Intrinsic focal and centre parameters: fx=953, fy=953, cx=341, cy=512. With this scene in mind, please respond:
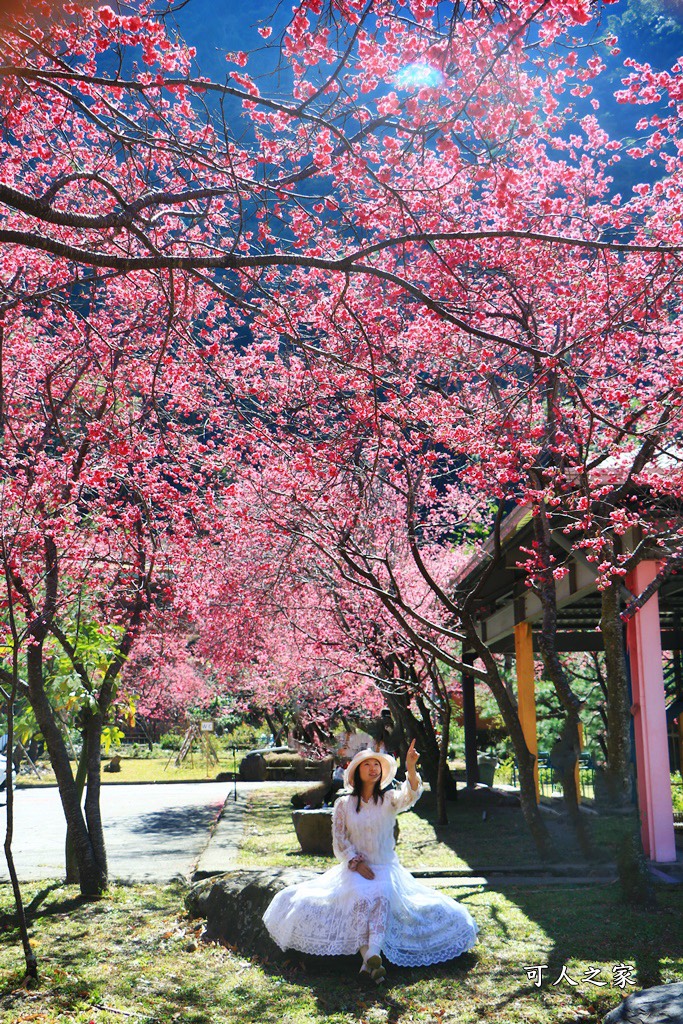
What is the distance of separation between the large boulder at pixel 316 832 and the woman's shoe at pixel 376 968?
6.35 meters

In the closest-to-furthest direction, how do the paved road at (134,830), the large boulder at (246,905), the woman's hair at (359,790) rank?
1. the woman's hair at (359,790)
2. the large boulder at (246,905)
3. the paved road at (134,830)

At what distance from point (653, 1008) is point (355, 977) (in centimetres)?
303

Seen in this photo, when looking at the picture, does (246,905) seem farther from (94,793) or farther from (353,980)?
(94,793)

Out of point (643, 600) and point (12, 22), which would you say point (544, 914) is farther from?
point (12, 22)

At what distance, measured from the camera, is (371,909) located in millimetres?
6211

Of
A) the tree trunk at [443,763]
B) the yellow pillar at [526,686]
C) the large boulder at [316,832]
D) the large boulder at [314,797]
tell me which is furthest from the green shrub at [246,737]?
the large boulder at [316,832]

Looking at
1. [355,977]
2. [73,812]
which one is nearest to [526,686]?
[73,812]

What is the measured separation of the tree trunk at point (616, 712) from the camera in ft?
25.3

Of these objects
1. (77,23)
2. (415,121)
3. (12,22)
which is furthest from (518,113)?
(12,22)

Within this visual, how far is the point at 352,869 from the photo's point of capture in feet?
21.2

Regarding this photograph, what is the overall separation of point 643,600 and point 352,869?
11.7 ft

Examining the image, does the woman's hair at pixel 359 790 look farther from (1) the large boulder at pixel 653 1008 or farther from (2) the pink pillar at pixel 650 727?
(2) the pink pillar at pixel 650 727

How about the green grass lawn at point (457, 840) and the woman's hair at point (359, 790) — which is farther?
the green grass lawn at point (457, 840)

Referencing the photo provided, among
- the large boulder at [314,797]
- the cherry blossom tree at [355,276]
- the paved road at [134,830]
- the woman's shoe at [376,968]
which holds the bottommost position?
the paved road at [134,830]
